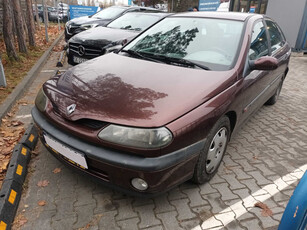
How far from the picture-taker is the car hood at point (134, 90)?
197 cm

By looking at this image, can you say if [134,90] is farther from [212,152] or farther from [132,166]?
[212,152]

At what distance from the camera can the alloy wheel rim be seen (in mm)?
2424

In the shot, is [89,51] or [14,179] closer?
[14,179]

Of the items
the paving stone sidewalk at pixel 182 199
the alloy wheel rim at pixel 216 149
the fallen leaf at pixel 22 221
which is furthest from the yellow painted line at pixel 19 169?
the alloy wheel rim at pixel 216 149

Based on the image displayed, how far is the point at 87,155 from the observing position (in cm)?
198

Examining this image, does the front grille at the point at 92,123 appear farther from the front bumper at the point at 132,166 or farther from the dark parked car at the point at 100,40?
the dark parked car at the point at 100,40

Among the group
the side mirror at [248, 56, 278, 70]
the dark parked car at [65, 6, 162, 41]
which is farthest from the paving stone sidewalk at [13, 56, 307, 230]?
the dark parked car at [65, 6, 162, 41]

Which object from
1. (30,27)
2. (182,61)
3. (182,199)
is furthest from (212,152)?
(30,27)

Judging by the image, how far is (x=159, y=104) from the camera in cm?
204

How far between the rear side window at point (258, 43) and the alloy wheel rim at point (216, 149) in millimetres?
1002

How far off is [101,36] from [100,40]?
26cm

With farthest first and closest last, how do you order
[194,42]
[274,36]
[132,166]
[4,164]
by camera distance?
[274,36]
[194,42]
[4,164]
[132,166]

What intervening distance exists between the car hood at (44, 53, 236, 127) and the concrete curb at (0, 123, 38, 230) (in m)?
0.82

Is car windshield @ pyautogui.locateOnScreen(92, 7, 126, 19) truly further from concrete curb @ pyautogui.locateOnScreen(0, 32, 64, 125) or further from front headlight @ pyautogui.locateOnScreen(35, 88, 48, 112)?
front headlight @ pyautogui.locateOnScreen(35, 88, 48, 112)
